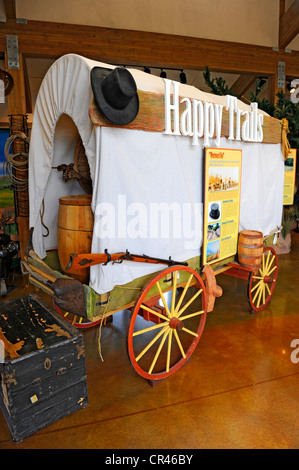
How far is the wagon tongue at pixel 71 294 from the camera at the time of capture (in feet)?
7.58

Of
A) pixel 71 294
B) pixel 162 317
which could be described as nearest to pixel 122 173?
pixel 71 294

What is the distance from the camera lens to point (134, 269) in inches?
99.1

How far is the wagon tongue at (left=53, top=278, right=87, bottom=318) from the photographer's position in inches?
91.0

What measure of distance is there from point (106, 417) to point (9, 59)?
17.8ft

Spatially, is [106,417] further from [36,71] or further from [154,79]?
[36,71]

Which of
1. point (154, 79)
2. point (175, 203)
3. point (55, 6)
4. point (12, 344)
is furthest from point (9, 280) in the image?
point (55, 6)

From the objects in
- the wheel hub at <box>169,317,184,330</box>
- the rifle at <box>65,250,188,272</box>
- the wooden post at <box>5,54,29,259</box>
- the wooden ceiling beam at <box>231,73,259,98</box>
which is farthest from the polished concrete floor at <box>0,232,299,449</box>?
the wooden ceiling beam at <box>231,73,259,98</box>

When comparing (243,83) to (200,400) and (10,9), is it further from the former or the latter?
(200,400)

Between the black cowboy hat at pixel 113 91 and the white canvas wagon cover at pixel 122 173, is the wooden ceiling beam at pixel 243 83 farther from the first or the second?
the black cowboy hat at pixel 113 91

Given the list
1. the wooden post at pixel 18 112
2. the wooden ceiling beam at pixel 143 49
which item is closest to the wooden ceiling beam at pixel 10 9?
the wooden ceiling beam at pixel 143 49

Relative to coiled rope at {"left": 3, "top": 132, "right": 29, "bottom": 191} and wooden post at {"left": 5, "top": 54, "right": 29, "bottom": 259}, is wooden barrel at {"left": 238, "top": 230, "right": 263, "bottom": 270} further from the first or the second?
wooden post at {"left": 5, "top": 54, "right": 29, "bottom": 259}

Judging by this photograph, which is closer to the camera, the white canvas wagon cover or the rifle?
the rifle

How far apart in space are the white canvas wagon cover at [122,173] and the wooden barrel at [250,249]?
659mm

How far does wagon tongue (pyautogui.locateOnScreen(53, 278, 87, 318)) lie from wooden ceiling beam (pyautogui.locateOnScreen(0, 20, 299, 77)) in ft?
15.6
